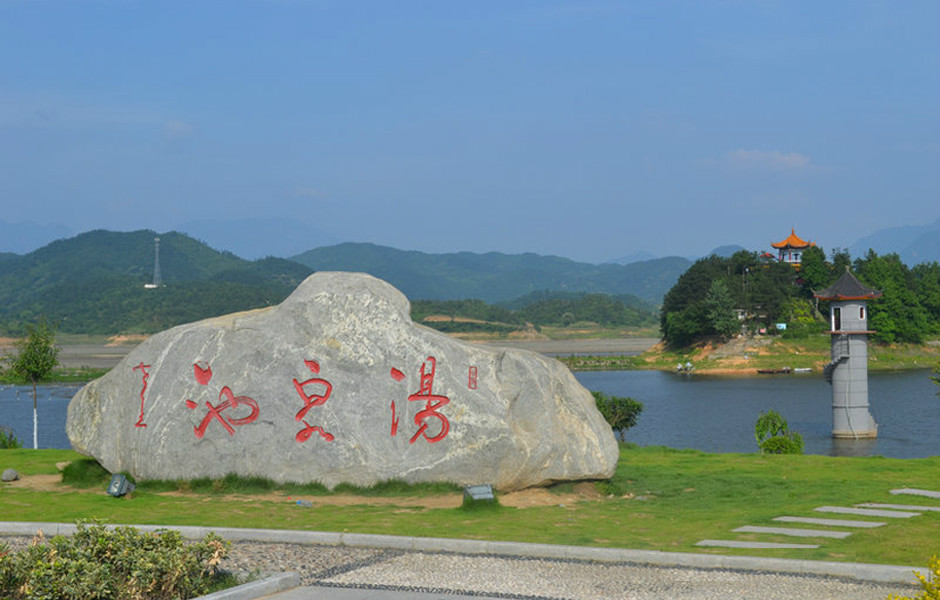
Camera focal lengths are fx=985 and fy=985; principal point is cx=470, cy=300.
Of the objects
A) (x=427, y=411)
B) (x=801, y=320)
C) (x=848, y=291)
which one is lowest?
(x=427, y=411)

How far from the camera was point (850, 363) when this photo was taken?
43.1 metres

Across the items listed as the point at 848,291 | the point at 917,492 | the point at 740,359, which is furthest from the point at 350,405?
the point at 740,359

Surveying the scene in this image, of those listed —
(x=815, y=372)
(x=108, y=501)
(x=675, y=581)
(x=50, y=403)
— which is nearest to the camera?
(x=675, y=581)

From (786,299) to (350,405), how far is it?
278ft

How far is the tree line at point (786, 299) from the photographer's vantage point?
88812mm

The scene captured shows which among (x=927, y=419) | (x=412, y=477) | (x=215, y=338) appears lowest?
(x=927, y=419)

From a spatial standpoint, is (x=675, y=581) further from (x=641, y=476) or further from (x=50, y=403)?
(x=50, y=403)

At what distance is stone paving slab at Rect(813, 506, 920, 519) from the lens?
1348 cm

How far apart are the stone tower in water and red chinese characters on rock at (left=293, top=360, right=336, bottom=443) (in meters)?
32.2

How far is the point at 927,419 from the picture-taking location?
169ft

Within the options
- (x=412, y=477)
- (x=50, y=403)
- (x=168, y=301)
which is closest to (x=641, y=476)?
(x=412, y=477)

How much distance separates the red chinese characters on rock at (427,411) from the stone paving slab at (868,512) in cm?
586

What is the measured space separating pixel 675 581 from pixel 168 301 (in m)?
138

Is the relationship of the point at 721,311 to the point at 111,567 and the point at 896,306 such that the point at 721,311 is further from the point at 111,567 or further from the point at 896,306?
the point at 111,567
